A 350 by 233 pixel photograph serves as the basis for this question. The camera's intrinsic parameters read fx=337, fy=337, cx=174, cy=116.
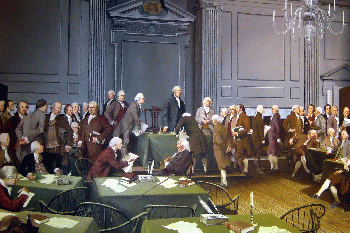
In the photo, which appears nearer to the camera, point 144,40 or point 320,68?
point 144,40

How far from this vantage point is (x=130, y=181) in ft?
13.3

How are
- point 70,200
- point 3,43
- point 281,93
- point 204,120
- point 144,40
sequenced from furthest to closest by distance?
point 281,93 < point 144,40 < point 3,43 < point 204,120 < point 70,200

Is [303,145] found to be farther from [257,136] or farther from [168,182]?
[168,182]

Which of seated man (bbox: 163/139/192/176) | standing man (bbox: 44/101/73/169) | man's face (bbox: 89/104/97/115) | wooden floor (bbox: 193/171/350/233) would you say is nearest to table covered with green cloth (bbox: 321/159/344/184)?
wooden floor (bbox: 193/171/350/233)

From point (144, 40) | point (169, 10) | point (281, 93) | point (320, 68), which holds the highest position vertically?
point (169, 10)

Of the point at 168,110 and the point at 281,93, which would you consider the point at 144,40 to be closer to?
the point at 168,110

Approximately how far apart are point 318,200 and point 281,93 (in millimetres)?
5516

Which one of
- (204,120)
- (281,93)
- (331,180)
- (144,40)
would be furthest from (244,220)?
(281,93)

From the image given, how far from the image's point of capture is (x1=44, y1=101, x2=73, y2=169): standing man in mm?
5918

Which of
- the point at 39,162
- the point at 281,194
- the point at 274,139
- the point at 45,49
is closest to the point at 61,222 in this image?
the point at 39,162

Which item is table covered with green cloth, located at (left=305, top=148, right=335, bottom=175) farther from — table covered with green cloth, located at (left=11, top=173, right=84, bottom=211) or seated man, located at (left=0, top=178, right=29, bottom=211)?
seated man, located at (left=0, top=178, right=29, bottom=211)

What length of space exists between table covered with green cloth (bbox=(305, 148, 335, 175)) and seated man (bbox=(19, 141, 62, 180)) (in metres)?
4.93

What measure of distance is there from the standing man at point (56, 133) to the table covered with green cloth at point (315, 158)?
4.84m

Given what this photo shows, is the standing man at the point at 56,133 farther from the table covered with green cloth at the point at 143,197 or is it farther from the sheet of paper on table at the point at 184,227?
the sheet of paper on table at the point at 184,227
